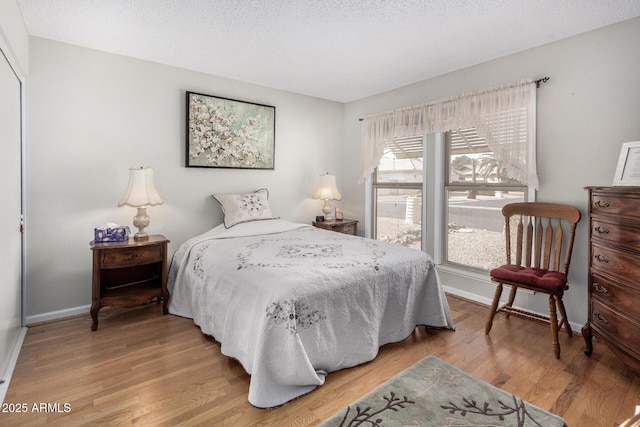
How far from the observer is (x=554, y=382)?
2.01 m

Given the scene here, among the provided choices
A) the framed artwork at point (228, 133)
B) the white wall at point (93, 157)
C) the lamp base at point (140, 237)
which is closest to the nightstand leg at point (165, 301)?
the lamp base at point (140, 237)

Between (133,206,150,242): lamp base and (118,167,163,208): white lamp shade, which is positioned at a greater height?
(118,167,163,208): white lamp shade

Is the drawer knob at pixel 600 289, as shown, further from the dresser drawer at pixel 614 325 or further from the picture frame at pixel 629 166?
the picture frame at pixel 629 166

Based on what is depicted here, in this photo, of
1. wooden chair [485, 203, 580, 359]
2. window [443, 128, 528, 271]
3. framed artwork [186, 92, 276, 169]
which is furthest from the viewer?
framed artwork [186, 92, 276, 169]

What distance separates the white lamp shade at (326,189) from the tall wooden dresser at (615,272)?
266 cm

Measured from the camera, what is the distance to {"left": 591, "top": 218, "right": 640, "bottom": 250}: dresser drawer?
192 cm

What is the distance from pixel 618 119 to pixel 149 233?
13.4ft

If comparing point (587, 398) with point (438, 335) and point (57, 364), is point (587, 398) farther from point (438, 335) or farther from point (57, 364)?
point (57, 364)

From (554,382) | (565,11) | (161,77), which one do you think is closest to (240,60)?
(161,77)

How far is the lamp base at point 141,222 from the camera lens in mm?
3002

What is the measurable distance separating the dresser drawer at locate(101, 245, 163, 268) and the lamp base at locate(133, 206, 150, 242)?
0.16m

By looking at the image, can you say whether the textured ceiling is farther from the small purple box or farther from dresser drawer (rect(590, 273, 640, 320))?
dresser drawer (rect(590, 273, 640, 320))

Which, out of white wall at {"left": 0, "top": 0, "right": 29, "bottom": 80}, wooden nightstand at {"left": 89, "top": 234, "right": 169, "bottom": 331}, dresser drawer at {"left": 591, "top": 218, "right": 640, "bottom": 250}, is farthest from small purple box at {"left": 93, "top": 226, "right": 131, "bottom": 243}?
dresser drawer at {"left": 591, "top": 218, "right": 640, "bottom": 250}

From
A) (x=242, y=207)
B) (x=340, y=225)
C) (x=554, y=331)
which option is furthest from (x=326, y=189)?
(x=554, y=331)
